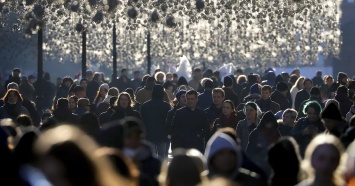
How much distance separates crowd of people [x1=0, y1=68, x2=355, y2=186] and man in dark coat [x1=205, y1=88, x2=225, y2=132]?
0.05 feet

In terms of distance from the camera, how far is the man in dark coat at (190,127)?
60.1 ft

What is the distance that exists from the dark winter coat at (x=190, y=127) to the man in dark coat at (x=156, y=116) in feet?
4.86

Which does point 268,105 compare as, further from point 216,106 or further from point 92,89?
point 92,89

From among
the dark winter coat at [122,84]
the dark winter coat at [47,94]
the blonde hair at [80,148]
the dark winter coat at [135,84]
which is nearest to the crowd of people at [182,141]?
the blonde hair at [80,148]

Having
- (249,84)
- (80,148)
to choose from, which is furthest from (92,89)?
(80,148)

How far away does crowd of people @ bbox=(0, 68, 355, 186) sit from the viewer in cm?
506

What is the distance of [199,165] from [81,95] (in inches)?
589

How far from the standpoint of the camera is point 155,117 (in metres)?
19.9

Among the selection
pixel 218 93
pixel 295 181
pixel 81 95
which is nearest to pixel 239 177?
pixel 295 181

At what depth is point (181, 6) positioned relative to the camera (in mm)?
30891

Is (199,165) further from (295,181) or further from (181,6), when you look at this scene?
(181,6)

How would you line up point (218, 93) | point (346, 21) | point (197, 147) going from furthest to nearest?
point (346, 21)
point (218, 93)
point (197, 147)

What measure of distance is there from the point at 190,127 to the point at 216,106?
1.84m

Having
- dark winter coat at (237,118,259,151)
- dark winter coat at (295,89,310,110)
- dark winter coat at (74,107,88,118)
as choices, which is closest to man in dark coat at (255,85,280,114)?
dark winter coat at (295,89,310,110)
